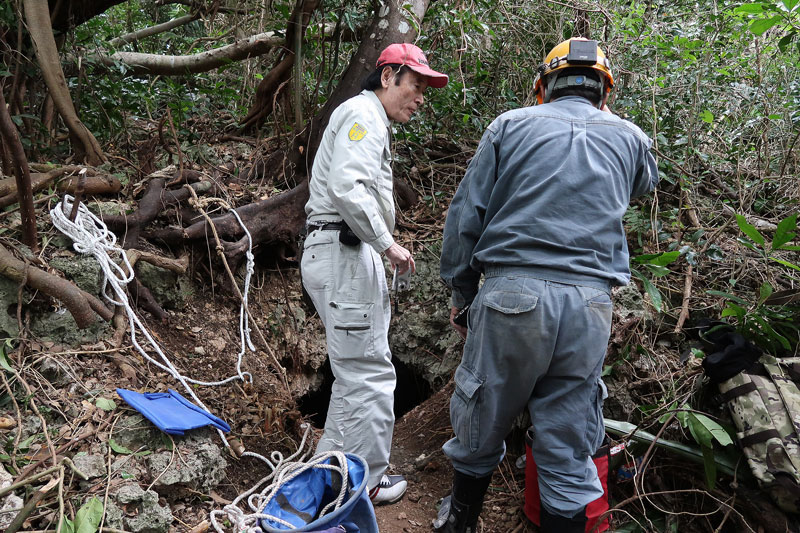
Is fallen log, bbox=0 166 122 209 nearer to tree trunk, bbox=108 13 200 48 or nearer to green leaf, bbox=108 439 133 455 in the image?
green leaf, bbox=108 439 133 455

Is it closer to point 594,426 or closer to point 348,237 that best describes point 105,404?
point 348,237

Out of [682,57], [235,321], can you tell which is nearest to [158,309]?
[235,321]

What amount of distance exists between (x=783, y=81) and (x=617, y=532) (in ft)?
13.6

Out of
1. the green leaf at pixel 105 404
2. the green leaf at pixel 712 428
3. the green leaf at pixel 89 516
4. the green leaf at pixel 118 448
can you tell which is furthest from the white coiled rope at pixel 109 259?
the green leaf at pixel 712 428

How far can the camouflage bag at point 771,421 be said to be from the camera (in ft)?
7.72

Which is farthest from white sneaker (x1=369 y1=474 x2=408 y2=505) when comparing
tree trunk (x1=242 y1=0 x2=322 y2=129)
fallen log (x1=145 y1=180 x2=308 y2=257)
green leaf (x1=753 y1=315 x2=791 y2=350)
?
tree trunk (x1=242 y1=0 x2=322 y2=129)

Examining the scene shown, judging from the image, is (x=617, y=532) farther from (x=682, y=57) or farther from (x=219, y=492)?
(x=682, y=57)

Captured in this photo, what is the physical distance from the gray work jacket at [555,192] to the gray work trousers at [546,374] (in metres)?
0.09

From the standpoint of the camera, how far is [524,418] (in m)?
3.26

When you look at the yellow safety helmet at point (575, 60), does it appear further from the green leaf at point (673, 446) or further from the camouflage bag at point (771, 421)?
the green leaf at point (673, 446)

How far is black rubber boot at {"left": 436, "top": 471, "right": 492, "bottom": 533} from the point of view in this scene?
2.55 meters

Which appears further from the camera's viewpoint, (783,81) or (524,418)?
(783,81)

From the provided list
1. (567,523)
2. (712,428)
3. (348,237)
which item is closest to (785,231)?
(712,428)

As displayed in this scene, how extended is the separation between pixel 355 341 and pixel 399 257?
0.46 meters
